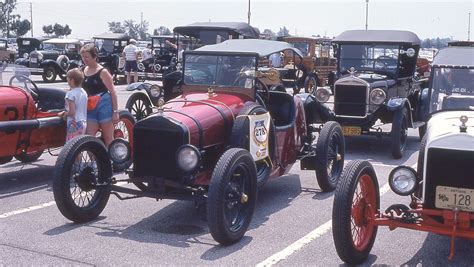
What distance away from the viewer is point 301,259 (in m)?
4.72

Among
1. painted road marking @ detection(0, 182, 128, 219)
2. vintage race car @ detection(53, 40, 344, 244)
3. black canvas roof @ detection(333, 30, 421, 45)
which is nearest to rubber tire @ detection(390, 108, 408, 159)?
black canvas roof @ detection(333, 30, 421, 45)

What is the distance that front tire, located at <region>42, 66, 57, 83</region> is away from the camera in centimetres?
2283

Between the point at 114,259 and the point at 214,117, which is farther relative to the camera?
the point at 214,117

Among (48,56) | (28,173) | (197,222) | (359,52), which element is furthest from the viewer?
(48,56)

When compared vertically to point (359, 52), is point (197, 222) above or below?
below

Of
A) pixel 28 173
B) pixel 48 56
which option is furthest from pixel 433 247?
pixel 48 56

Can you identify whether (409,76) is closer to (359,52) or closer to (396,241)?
(359,52)

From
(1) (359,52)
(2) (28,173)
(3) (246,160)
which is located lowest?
(2) (28,173)

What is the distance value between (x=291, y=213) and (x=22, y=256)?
102 inches

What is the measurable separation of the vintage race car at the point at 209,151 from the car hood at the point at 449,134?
1.53m

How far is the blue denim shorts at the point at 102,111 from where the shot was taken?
698 cm

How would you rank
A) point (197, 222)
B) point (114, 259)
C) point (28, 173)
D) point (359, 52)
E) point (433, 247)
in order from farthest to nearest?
point (359, 52) < point (28, 173) < point (197, 222) < point (433, 247) < point (114, 259)

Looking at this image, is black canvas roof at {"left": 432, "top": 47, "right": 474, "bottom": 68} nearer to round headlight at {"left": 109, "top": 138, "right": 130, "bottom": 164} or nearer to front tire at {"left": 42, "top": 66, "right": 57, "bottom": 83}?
round headlight at {"left": 109, "top": 138, "right": 130, "bottom": 164}

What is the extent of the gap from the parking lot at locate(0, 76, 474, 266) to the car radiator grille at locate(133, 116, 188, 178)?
514 mm
